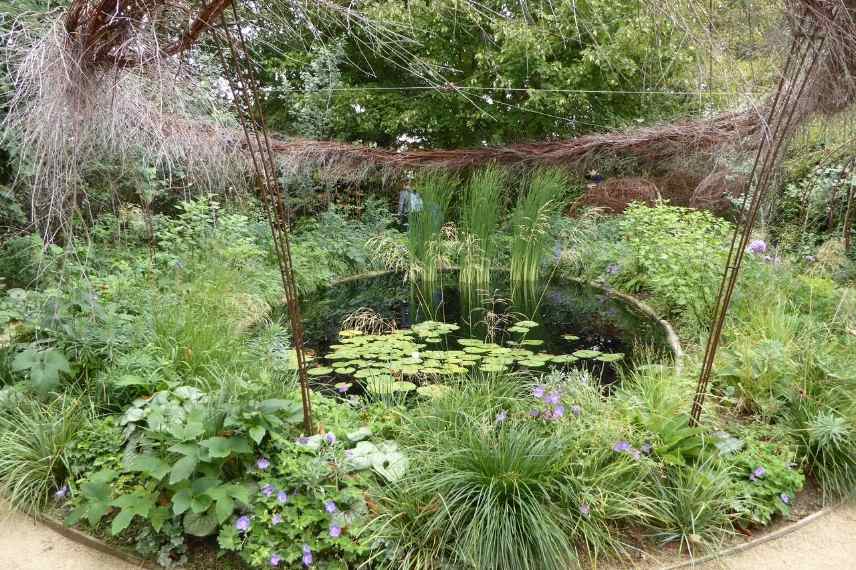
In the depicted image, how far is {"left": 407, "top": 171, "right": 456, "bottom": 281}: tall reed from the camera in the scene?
21.1ft

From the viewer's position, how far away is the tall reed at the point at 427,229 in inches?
253

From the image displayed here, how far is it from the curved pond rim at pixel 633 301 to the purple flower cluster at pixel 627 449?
101cm

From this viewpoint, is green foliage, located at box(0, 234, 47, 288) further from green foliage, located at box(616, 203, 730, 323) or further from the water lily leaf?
green foliage, located at box(616, 203, 730, 323)

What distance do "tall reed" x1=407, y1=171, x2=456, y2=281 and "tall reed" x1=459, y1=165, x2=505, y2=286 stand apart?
11.9 inches

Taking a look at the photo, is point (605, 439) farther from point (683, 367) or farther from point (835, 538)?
point (683, 367)

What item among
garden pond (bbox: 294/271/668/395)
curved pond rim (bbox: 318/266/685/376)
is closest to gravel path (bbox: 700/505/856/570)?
curved pond rim (bbox: 318/266/685/376)

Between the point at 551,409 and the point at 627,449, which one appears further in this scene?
the point at 551,409

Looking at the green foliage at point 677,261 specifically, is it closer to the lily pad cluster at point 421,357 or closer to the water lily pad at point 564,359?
the lily pad cluster at point 421,357

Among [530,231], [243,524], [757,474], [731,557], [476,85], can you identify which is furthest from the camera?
[476,85]

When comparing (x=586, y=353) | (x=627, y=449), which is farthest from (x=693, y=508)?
(x=586, y=353)

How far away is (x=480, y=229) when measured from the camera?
6445 millimetres

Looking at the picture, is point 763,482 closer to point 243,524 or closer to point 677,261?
point 243,524

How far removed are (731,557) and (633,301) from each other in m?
3.90

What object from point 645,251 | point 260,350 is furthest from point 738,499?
point 645,251
